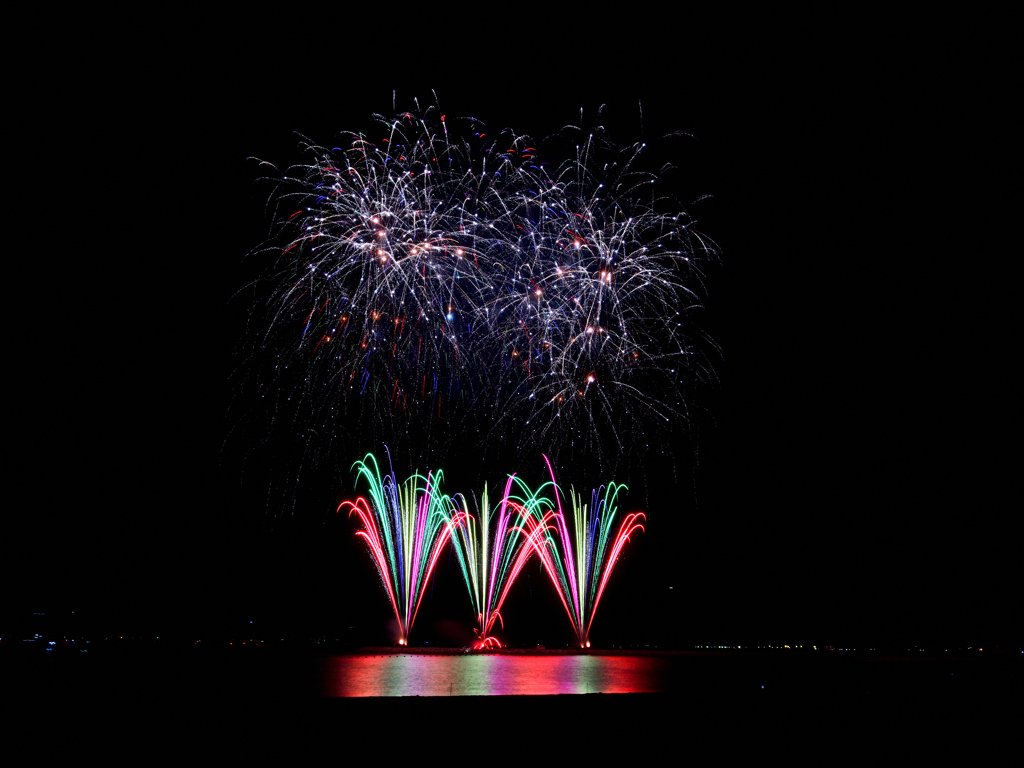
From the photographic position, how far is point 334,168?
18422 millimetres

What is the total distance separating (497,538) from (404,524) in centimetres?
382

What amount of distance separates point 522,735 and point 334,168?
14134 millimetres

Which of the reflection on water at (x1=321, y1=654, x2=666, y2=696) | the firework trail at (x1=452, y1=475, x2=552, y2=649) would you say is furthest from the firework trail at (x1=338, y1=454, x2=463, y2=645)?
the reflection on water at (x1=321, y1=654, x2=666, y2=696)

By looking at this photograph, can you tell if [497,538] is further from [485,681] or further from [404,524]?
[485,681]

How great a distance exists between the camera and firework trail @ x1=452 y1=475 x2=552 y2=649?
31266mm

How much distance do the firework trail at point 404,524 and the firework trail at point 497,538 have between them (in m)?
0.98

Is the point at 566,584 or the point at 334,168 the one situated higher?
the point at 334,168

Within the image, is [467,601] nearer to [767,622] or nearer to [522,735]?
[767,622]

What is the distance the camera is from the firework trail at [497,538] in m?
31.3

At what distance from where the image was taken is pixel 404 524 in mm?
30125

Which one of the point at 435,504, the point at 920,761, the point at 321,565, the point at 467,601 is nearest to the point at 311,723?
the point at 920,761

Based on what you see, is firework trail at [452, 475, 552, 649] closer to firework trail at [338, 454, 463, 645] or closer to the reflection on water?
firework trail at [338, 454, 463, 645]

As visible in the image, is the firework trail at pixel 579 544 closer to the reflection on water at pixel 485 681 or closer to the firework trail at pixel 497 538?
the firework trail at pixel 497 538

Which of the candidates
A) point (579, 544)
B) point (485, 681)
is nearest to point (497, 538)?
point (579, 544)
